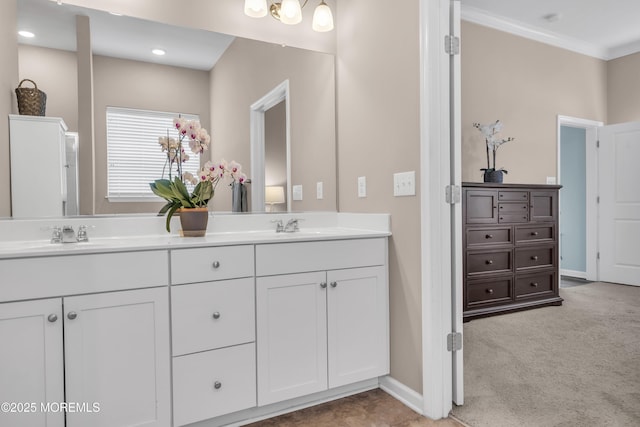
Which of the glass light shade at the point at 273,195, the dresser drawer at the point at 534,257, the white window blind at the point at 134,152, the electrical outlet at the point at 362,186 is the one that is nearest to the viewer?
the white window blind at the point at 134,152

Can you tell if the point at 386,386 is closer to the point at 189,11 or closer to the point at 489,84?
the point at 189,11

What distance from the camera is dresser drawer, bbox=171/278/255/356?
1587 millimetres

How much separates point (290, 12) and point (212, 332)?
1.78 metres

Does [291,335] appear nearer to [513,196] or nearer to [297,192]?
[297,192]

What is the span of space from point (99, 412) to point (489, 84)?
408 cm

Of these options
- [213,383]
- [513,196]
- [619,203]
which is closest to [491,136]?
[513,196]

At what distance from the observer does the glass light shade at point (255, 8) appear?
7.06ft

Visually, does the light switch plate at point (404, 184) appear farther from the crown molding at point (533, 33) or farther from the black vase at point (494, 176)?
the crown molding at point (533, 33)

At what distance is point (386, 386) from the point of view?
6.82 ft

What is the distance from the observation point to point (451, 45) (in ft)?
5.97

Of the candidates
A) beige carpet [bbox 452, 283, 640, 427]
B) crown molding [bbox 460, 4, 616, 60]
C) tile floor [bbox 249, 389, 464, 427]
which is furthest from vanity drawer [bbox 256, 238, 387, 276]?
crown molding [bbox 460, 4, 616, 60]

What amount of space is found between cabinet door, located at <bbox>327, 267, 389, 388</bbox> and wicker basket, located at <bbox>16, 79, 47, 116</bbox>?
156 cm

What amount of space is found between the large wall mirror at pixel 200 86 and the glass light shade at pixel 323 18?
0.17m

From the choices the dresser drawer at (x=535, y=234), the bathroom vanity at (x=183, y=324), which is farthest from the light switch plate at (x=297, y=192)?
the dresser drawer at (x=535, y=234)
